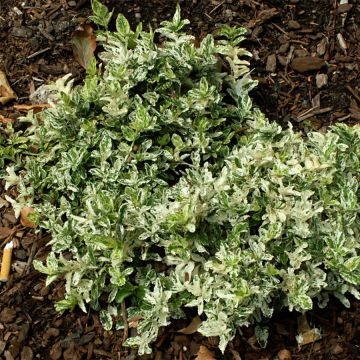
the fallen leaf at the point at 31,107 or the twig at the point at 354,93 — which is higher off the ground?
the fallen leaf at the point at 31,107

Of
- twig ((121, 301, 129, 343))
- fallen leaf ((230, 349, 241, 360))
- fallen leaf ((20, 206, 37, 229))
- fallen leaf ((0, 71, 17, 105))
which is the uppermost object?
fallen leaf ((0, 71, 17, 105))

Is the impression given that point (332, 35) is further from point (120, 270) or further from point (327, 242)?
point (120, 270)

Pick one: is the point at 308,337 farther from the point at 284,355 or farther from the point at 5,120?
the point at 5,120

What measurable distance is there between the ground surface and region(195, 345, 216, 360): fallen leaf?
1 cm

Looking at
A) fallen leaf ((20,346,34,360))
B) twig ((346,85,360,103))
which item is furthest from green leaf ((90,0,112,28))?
fallen leaf ((20,346,34,360))

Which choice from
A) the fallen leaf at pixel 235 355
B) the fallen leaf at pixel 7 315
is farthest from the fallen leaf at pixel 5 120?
the fallen leaf at pixel 235 355

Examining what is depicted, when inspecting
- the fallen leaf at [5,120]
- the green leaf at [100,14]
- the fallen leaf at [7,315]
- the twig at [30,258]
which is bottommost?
the fallen leaf at [7,315]

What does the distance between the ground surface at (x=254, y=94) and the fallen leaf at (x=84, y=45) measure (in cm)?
6

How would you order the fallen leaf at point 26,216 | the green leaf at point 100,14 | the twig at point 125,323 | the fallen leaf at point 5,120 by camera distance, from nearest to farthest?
the twig at point 125,323 < the fallen leaf at point 26,216 < the green leaf at point 100,14 < the fallen leaf at point 5,120

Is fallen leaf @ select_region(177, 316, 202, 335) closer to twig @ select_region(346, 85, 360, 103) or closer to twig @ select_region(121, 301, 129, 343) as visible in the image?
twig @ select_region(121, 301, 129, 343)

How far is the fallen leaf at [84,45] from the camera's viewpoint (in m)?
3.80

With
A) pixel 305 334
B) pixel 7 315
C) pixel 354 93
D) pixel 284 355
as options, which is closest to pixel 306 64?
pixel 354 93

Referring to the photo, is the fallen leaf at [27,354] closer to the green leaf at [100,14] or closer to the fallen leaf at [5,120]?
the fallen leaf at [5,120]

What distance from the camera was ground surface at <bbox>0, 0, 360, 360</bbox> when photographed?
3.22 meters
